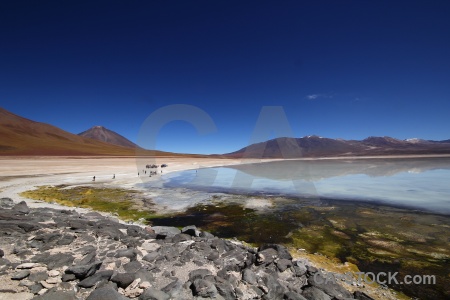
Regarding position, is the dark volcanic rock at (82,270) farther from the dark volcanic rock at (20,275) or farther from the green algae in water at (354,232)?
the green algae in water at (354,232)

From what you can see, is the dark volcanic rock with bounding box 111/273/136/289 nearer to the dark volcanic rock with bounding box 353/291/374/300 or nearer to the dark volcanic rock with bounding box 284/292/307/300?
the dark volcanic rock with bounding box 284/292/307/300

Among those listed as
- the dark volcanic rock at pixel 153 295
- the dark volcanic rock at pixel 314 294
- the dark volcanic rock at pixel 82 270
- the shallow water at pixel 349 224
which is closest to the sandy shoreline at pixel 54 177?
the shallow water at pixel 349 224

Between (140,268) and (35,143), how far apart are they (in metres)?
164

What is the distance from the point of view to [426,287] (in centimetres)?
664

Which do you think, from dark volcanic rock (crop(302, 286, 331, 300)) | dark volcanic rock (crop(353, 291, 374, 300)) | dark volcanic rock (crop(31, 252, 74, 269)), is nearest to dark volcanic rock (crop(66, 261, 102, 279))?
dark volcanic rock (crop(31, 252, 74, 269))

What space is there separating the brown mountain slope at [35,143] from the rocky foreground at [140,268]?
→ 408 feet

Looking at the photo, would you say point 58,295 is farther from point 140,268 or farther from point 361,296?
point 361,296

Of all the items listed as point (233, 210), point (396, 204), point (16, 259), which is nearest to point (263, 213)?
point (233, 210)

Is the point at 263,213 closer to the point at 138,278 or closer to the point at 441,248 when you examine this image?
the point at 441,248

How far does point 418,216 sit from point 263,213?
858 cm

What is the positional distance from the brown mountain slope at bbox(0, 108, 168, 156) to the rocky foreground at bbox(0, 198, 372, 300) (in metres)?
124

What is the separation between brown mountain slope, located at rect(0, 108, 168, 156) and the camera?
364 ft

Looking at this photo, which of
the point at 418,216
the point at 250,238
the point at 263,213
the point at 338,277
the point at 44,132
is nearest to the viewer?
the point at 338,277

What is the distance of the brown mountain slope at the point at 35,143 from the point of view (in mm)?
111081
